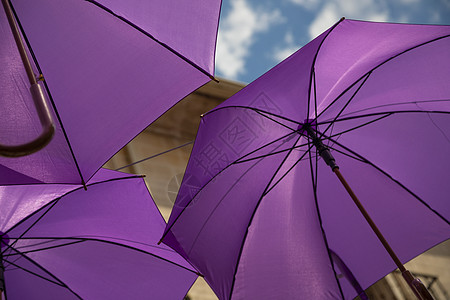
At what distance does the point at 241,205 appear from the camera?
12.0 feet

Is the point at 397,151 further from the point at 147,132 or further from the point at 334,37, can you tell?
the point at 147,132

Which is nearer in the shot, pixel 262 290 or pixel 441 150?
pixel 262 290

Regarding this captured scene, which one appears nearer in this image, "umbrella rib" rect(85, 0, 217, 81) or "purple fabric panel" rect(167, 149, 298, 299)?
"umbrella rib" rect(85, 0, 217, 81)

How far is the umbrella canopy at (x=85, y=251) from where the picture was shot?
3.77m

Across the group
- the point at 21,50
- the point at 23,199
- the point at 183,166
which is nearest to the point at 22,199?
the point at 23,199

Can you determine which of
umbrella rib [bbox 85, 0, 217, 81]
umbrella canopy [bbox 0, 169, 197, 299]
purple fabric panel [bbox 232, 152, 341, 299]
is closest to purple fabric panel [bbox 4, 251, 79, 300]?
umbrella canopy [bbox 0, 169, 197, 299]

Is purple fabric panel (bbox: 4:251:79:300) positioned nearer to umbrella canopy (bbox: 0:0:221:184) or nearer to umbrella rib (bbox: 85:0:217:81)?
umbrella canopy (bbox: 0:0:221:184)

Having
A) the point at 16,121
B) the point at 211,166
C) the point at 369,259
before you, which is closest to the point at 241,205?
the point at 211,166

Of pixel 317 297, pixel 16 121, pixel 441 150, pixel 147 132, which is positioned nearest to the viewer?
pixel 16 121

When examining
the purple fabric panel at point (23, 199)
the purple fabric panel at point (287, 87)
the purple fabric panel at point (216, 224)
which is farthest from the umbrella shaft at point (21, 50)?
the purple fabric panel at point (216, 224)

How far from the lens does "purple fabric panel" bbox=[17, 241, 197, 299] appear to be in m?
3.88

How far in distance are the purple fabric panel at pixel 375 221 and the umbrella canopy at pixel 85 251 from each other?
1216mm

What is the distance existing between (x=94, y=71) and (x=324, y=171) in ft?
5.84

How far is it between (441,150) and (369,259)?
3.11ft
